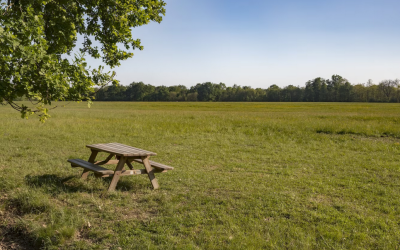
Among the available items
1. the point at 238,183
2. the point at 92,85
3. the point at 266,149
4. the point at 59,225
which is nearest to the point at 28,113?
the point at 92,85

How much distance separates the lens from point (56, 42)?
677 centimetres

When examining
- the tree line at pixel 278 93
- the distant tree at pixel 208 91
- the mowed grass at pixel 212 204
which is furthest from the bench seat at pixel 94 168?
the distant tree at pixel 208 91

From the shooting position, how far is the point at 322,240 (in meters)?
4.38

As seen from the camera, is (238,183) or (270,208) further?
(238,183)

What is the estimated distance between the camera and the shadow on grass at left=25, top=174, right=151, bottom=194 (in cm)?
662

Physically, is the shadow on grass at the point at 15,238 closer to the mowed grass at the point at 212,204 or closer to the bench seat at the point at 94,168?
the mowed grass at the point at 212,204

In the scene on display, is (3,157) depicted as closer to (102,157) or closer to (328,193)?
(102,157)

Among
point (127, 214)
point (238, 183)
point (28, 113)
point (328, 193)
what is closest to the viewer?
point (127, 214)

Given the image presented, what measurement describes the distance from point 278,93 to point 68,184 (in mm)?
126694

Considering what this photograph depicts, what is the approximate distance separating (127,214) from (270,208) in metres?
2.63

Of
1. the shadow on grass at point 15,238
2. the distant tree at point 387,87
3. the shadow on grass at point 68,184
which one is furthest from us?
the distant tree at point 387,87

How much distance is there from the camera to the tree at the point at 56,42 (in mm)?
5117

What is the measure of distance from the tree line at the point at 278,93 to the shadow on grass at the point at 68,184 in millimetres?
95994

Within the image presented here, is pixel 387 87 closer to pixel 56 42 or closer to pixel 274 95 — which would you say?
pixel 274 95
